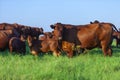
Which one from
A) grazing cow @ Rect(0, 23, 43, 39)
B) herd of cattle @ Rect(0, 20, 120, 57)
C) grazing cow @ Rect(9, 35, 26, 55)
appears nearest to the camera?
grazing cow @ Rect(9, 35, 26, 55)

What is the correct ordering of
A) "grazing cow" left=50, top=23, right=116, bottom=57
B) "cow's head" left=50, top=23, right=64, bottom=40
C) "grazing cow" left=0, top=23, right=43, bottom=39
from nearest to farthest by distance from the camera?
"cow's head" left=50, top=23, right=64, bottom=40, "grazing cow" left=50, top=23, right=116, bottom=57, "grazing cow" left=0, top=23, right=43, bottom=39

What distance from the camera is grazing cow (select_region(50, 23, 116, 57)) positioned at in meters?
16.1

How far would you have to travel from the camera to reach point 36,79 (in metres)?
11.1

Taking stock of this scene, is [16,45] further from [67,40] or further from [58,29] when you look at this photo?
[67,40]

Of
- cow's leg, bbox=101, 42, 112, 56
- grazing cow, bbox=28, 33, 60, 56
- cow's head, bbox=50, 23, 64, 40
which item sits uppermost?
cow's head, bbox=50, 23, 64, 40

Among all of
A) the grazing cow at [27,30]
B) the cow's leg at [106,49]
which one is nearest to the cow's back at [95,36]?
the cow's leg at [106,49]

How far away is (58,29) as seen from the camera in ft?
52.5

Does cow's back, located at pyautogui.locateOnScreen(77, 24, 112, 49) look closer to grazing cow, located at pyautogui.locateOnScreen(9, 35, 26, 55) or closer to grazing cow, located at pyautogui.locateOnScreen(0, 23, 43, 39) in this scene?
Answer: grazing cow, located at pyautogui.locateOnScreen(0, 23, 43, 39)

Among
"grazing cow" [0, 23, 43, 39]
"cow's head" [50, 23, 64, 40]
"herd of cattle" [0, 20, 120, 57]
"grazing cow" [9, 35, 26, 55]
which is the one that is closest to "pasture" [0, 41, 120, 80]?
"grazing cow" [9, 35, 26, 55]

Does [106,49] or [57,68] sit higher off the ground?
[57,68]

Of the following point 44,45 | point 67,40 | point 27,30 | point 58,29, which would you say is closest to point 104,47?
point 67,40

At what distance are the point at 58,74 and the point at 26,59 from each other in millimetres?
2752

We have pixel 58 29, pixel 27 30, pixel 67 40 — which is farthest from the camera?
pixel 27 30

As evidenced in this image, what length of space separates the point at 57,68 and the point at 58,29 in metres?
4.03
